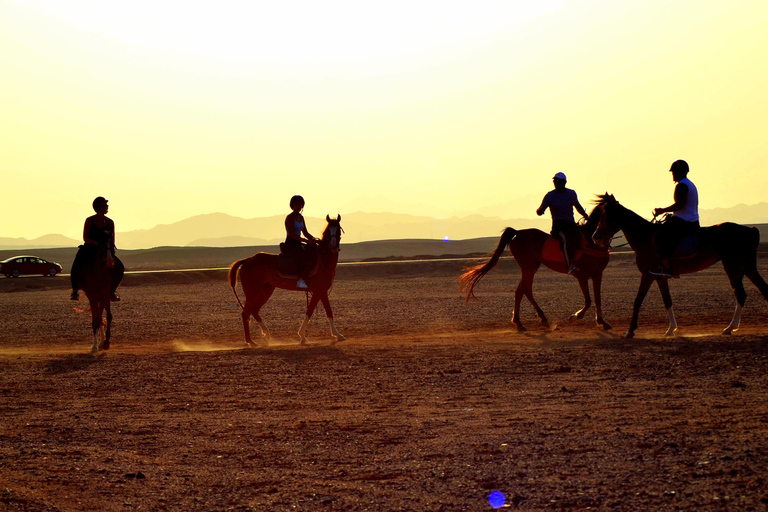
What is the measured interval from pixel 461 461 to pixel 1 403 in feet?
22.8

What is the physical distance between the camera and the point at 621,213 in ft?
50.2

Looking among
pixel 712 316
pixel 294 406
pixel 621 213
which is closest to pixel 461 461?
pixel 294 406

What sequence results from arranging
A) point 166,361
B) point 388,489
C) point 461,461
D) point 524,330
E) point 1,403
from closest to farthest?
point 388,489, point 461,461, point 1,403, point 166,361, point 524,330

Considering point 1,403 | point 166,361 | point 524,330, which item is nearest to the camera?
point 1,403

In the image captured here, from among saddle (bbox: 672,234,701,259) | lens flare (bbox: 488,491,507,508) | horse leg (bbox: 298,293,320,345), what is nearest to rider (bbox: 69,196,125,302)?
horse leg (bbox: 298,293,320,345)

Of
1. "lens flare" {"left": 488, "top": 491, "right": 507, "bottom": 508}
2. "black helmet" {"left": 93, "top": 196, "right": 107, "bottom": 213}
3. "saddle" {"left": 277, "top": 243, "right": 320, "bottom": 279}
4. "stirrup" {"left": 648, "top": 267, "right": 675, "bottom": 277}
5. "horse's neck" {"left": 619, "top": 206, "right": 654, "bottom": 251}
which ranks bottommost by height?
"lens flare" {"left": 488, "top": 491, "right": 507, "bottom": 508}

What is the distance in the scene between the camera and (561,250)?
54.5ft

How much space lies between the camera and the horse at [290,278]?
1631 centimetres

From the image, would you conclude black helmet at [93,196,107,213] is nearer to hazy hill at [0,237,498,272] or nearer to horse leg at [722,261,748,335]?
horse leg at [722,261,748,335]

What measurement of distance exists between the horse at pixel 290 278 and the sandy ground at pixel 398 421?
725 mm

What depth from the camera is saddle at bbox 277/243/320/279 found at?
1644 centimetres

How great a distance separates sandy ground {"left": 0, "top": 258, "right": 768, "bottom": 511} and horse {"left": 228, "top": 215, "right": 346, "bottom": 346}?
0.72 m

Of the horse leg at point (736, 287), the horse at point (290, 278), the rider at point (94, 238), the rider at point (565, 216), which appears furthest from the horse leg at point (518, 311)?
the rider at point (94, 238)

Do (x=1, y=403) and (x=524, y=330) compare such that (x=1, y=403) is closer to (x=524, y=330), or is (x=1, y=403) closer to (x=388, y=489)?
(x=388, y=489)
